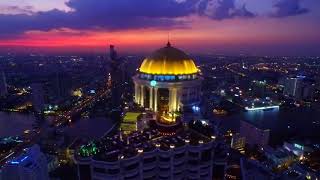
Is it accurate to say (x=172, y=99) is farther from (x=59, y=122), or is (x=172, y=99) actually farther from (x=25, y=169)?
(x=59, y=122)

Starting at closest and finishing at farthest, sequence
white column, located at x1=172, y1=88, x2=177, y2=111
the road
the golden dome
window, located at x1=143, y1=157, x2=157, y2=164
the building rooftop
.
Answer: the building rooftop < window, located at x1=143, y1=157, x2=157, y2=164 < white column, located at x1=172, y1=88, x2=177, y2=111 < the golden dome < the road

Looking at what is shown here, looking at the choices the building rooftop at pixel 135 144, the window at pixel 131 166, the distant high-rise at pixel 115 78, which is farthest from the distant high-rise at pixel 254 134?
the distant high-rise at pixel 115 78

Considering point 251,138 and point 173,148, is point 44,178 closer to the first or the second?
point 173,148

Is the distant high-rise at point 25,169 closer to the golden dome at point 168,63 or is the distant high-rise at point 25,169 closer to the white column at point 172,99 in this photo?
the white column at point 172,99

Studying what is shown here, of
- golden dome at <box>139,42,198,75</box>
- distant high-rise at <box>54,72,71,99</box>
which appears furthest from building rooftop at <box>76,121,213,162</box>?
distant high-rise at <box>54,72,71,99</box>

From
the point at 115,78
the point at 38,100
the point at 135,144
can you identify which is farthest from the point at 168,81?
the point at 115,78

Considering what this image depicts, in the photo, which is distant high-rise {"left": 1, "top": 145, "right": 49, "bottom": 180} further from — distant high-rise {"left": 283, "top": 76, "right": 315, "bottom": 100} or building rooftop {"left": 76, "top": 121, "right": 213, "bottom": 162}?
distant high-rise {"left": 283, "top": 76, "right": 315, "bottom": 100}

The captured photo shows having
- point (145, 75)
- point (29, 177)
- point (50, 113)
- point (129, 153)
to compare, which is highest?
point (145, 75)

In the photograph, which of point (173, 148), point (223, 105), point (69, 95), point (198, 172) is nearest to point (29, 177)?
point (173, 148)
